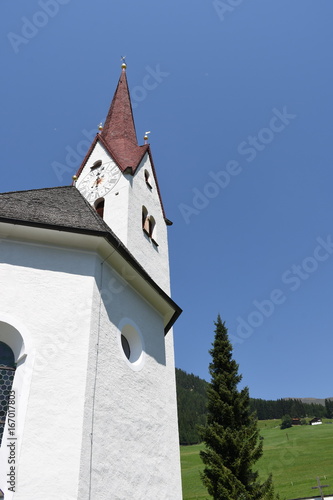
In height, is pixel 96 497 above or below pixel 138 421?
below

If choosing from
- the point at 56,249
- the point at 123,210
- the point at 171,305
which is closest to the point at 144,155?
the point at 123,210

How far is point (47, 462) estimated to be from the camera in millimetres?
5461

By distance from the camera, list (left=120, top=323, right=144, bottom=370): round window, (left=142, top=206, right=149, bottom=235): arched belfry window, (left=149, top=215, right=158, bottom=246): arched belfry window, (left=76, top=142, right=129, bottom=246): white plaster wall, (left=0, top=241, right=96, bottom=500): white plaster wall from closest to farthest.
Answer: (left=0, top=241, right=96, bottom=500): white plaster wall < (left=120, top=323, right=144, bottom=370): round window < (left=76, top=142, right=129, bottom=246): white plaster wall < (left=142, top=206, right=149, bottom=235): arched belfry window < (left=149, top=215, right=158, bottom=246): arched belfry window

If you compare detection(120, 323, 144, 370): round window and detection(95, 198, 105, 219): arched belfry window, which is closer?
detection(120, 323, 144, 370): round window

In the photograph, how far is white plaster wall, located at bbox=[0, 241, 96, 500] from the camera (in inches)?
213

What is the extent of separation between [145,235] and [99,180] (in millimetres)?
3447

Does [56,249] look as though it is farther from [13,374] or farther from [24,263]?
[13,374]

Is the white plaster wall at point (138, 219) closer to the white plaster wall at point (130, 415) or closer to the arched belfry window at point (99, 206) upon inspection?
the arched belfry window at point (99, 206)

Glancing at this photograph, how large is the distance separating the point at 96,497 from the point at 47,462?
40.6 inches

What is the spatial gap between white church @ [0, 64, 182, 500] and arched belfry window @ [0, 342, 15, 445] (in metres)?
0.02

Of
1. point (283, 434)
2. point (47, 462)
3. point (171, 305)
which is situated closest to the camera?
point (47, 462)

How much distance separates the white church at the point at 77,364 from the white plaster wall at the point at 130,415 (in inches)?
0.9

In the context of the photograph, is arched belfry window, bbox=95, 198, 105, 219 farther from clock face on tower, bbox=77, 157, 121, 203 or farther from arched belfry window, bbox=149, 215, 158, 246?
arched belfry window, bbox=149, 215, 158, 246

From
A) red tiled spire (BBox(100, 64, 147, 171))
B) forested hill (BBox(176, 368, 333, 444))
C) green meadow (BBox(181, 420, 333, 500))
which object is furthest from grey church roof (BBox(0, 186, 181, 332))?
forested hill (BBox(176, 368, 333, 444))
